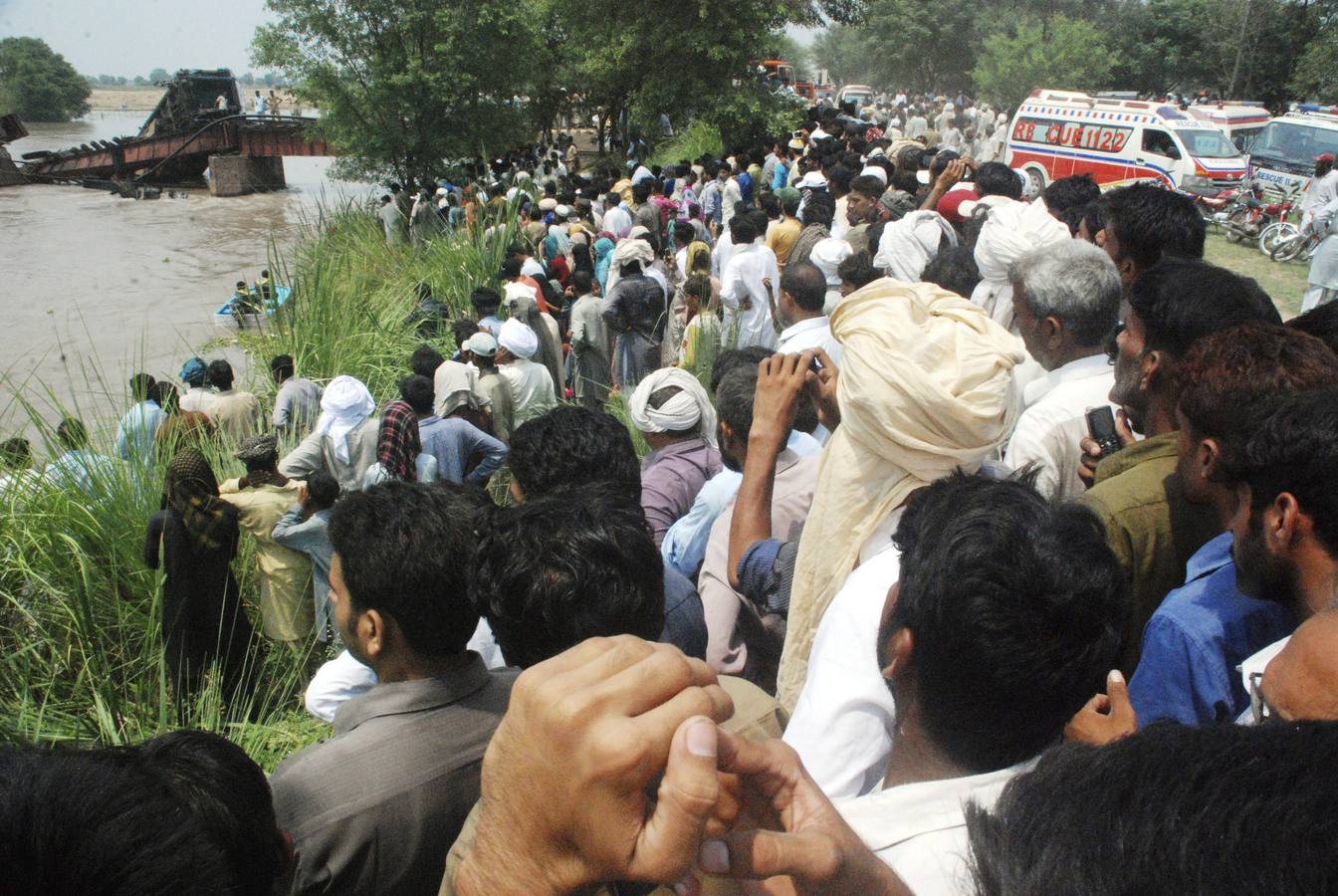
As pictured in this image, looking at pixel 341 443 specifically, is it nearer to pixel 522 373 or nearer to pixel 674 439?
pixel 522 373

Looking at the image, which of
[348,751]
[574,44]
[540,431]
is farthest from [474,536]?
[574,44]

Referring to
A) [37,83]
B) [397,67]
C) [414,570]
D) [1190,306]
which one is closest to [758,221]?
[1190,306]

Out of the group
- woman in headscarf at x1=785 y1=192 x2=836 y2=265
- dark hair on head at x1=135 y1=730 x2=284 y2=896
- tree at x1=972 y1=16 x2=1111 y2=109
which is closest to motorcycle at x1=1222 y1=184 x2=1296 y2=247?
woman in headscarf at x1=785 y1=192 x2=836 y2=265

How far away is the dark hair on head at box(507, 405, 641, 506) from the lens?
255 centimetres

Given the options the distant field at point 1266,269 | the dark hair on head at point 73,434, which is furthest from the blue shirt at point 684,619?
the distant field at point 1266,269

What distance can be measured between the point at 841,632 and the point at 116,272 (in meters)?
20.2

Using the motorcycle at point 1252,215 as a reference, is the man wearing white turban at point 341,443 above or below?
below

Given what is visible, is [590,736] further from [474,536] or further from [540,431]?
[540,431]

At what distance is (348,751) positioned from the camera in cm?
164

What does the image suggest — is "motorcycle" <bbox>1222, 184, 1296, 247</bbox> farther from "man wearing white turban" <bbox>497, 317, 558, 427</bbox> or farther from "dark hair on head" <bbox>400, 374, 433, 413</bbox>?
"dark hair on head" <bbox>400, 374, 433, 413</bbox>

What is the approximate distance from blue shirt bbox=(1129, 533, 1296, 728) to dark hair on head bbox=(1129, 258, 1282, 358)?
0.81 m

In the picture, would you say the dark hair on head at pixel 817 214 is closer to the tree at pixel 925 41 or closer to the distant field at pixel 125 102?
the tree at pixel 925 41

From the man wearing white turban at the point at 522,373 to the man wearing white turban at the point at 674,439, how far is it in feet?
8.09

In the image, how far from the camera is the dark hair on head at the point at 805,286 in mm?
4125
